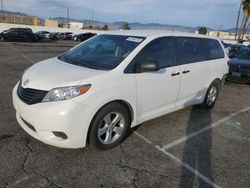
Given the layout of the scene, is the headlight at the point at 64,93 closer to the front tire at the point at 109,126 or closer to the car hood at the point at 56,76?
the car hood at the point at 56,76

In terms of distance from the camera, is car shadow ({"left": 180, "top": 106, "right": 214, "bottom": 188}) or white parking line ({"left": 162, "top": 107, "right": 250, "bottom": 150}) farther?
white parking line ({"left": 162, "top": 107, "right": 250, "bottom": 150})

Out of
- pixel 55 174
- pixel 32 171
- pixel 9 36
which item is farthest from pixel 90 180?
pixel 9 36

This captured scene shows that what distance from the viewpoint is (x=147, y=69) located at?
3602 millimetres

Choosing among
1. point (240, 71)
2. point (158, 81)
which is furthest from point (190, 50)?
point (240, 71)

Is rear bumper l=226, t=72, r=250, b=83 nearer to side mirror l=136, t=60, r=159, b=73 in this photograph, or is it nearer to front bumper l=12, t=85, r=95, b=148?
side mirror l=136, t=60, r=159, b=73

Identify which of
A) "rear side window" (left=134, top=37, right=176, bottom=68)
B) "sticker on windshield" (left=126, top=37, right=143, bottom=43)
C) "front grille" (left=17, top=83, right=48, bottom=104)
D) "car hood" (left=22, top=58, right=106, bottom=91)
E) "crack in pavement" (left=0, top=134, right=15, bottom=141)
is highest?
"sticker on windshield" (left=126, top=37, right=143, bottom=43)

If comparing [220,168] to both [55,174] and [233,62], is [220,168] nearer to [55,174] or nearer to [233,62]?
[55,174]

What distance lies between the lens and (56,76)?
3336mm

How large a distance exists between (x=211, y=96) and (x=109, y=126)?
10.7 ft

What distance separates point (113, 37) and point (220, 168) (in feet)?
9.08

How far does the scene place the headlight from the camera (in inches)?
120

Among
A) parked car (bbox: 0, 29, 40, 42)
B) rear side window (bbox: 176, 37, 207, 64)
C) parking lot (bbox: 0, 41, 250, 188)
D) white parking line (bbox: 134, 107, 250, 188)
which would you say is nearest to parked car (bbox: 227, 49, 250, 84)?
white parking line (bbox: 134, 107, 250, 188)

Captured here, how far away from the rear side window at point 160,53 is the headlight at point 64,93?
1065mm

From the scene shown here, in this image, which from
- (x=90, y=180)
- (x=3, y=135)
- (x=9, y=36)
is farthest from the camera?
(x=9, y=36)
